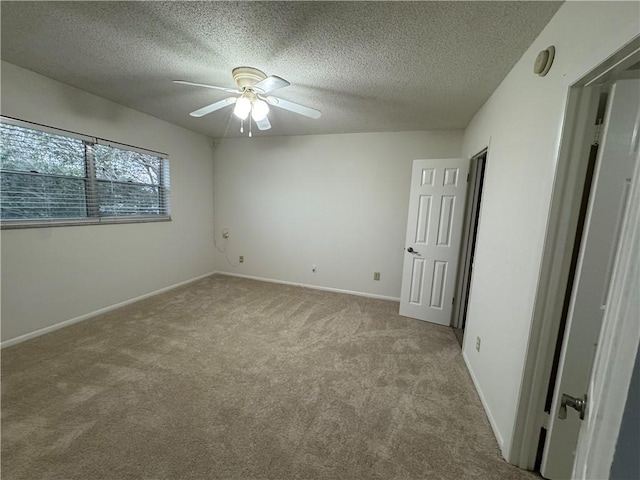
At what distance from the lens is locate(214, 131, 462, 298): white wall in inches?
146

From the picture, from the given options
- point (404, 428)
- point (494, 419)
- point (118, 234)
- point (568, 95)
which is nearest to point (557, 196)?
point (568, 95)

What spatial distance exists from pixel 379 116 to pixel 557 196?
2.25 metres

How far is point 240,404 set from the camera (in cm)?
178

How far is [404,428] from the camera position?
1.64m

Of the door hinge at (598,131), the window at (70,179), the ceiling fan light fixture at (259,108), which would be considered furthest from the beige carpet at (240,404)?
the ceiling fan light fixture at (259,108)

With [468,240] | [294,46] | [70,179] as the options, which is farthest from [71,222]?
[468,240]

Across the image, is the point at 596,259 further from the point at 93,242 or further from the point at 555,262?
the point at 93,242

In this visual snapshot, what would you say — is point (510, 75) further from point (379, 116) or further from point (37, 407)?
point (37, 407)

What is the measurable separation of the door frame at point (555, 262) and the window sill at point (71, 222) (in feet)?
13.0

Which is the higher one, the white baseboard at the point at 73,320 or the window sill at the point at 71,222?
the window sill at the point at 71,222

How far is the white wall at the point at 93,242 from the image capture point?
7.59 feet

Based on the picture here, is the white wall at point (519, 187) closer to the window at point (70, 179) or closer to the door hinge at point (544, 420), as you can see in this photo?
the door hinge at point (544, 420)

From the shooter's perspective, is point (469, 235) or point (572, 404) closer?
point (572, 404)

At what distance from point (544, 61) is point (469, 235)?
1.94 metres
